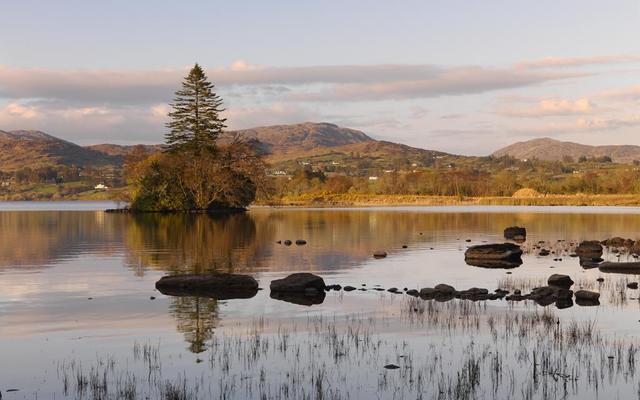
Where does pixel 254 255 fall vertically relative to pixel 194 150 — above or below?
below

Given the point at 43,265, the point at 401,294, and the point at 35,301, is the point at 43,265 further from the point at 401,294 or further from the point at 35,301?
the point at 401,294

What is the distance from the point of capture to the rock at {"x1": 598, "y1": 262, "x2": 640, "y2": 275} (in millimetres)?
42444

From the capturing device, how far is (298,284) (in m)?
33.7

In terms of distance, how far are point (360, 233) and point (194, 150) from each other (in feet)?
238

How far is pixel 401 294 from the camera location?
3297 cm

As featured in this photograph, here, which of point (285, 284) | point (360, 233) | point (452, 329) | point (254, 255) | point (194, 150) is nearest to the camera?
point (452, 329)

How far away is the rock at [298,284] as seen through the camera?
3366cm

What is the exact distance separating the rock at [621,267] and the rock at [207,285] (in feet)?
75.7

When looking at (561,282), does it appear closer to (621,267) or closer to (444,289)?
(444,289)

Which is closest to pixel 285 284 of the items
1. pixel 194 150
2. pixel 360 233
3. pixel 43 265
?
pixel 43 265

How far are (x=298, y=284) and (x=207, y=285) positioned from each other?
4.75 meters

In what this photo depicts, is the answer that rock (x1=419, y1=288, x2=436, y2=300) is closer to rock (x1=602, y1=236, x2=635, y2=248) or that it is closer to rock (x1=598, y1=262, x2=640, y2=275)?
rock (x1=598, y1=262, x2=640, y2=275)

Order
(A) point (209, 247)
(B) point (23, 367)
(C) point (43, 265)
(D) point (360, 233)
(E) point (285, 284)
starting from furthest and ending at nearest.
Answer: (D) point (360, 233)
(A) point (209, 247)
(C) point (43, 265)
(E) point (285, 284)
(B) point (23, 367)

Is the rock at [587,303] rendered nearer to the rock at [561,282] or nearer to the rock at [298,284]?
the rock at [561,282]
